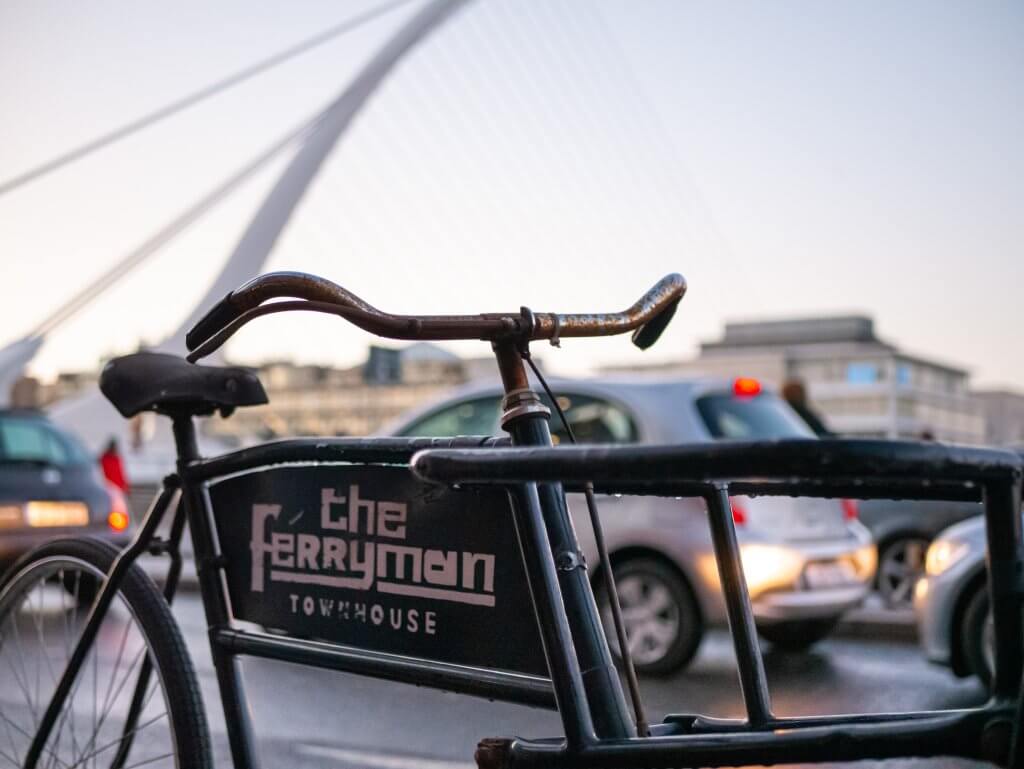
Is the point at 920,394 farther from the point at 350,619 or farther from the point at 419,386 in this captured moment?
the point at 350,619

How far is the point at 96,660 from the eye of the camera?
2.77 m

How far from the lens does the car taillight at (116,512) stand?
952cm

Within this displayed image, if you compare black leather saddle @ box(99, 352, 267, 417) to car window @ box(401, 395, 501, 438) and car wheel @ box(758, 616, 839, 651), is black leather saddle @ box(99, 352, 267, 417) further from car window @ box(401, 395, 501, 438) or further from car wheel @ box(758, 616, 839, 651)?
→ car window @ box(401, 395, 501, 438)

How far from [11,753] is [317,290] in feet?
5.59

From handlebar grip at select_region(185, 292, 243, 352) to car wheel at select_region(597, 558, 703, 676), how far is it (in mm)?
4560

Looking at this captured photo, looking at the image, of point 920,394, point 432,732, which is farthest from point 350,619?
point 920,394

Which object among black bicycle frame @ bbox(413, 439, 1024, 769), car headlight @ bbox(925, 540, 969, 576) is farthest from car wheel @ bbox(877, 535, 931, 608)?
black bicycle frame @ bbox(413, 439, 1024, 769)

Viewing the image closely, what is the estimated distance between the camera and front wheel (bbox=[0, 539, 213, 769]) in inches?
90.7

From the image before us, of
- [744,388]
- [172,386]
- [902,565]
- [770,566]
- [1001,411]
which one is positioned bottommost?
[1001,411]

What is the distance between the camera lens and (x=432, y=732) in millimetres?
4898

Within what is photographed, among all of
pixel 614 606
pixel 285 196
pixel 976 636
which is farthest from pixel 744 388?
pixel 285 196

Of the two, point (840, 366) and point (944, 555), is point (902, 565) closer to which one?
point (944, 555)

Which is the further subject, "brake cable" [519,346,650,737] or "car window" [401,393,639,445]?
"car window" [401,393,639,445]

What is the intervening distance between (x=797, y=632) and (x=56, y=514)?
507 cm
